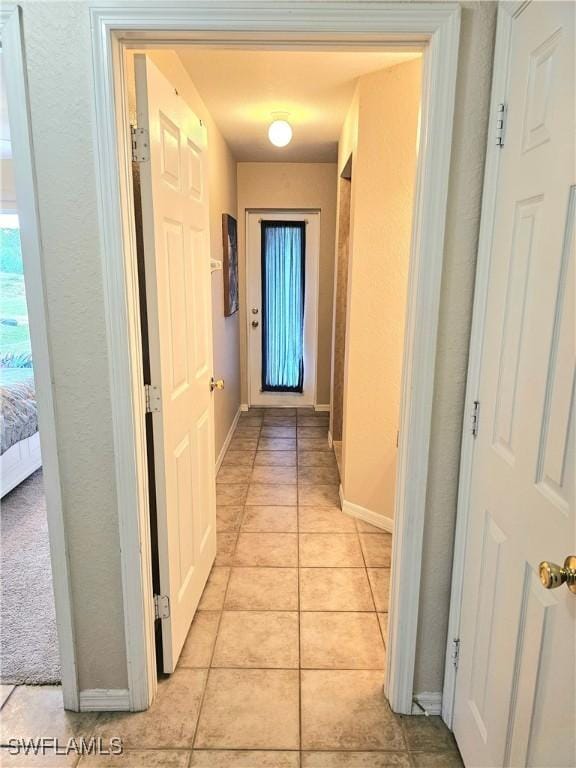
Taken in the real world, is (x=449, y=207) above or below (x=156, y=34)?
below

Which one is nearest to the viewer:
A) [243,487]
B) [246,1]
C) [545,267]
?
[545,267]

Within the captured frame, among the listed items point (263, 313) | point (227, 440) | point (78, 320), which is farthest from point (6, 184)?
point (78, 320)

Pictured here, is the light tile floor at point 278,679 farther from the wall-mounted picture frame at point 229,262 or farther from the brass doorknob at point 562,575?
the wall-mounted picture frame at point 229,262

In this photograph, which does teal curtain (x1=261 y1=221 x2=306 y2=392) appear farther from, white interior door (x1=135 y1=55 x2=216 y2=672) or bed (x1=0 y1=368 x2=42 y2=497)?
white interior door (x1=135 y1=55 x2=216 y2=672)

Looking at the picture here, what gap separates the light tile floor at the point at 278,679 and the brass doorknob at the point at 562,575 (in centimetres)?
100

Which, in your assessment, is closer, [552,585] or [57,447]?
[552,585]

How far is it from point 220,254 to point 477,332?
9.41 feet

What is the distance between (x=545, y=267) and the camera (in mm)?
1028

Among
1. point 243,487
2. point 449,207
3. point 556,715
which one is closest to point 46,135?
point 449,207

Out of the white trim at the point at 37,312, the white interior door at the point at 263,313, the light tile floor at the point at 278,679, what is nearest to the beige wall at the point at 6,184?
the white interior door at the point at 263,313

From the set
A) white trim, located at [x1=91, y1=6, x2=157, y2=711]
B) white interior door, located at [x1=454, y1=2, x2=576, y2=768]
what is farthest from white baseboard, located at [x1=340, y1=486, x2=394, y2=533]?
white trim, located at [x1=91, y1=6, x2=157, y2=711]

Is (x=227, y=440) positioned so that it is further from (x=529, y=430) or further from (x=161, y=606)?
(x=529, y=430)

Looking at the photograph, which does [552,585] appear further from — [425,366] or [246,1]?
[246,1]

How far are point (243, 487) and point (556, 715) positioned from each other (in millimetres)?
2657
